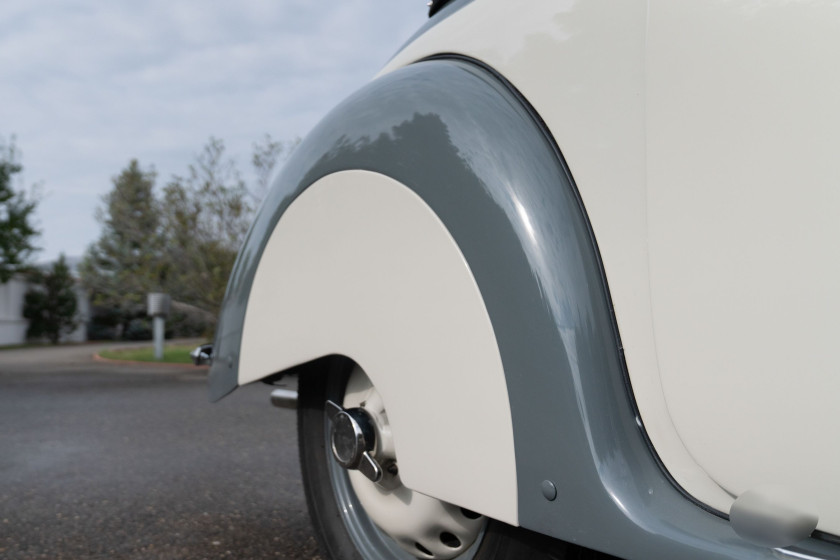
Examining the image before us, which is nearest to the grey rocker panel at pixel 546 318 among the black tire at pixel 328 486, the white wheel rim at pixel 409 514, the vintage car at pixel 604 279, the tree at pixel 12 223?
the vintage car at pixel 604 279

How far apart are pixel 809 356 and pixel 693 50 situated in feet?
1.48

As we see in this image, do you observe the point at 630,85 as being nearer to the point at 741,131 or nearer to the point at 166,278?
the point at 741,131

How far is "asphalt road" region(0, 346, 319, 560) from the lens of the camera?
2.39 metres

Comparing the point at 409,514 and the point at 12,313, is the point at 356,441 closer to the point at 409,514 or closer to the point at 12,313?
the point at 409,514

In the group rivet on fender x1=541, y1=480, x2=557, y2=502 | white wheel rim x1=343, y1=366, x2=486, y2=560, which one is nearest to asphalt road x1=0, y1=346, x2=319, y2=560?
white wheel rim x1=343, y1=366, x2=486, y2=560

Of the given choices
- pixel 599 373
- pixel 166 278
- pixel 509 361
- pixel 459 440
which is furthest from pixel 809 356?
pixel 166 278

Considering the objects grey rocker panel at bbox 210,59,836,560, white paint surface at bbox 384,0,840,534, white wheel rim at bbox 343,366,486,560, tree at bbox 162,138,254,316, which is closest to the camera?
white paint surface at bbox 384,0,840,534

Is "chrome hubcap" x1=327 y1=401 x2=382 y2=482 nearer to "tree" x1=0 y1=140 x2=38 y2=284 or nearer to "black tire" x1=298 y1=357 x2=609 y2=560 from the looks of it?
"black tire" x1=298 y1=357 x2=609 y2=560

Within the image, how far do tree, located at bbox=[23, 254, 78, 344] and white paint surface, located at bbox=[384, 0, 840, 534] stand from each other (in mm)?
27291

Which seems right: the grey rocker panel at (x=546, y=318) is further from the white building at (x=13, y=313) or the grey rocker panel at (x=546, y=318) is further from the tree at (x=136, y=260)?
the white building at (x=13, y=313)

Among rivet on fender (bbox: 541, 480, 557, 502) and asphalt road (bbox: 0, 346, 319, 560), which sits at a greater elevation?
rivet on fender (bbox: 541, 480, 557, 502)

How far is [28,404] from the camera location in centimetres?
614

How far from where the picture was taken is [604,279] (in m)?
1.13

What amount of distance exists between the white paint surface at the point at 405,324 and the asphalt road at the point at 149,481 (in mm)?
1038
